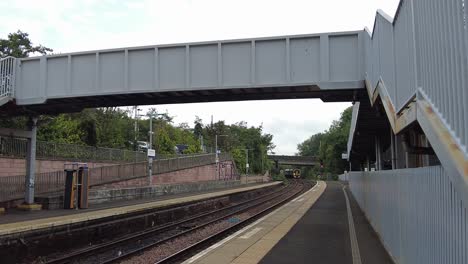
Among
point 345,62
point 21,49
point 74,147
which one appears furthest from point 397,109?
point 21,49

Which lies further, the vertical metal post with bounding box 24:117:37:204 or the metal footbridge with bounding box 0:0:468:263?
the vertical metal post with bounding box 24:117:37:204

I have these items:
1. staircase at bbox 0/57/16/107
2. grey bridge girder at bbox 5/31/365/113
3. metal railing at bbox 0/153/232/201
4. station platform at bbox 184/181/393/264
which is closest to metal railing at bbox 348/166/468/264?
station platform at bbox 184/181/393/264

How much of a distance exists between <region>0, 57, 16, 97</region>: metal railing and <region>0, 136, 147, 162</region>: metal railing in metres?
6.33

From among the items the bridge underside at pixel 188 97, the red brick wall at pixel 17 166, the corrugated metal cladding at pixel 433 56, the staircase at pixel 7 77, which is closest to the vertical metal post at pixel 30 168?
the bridge underside at pixel 188 97

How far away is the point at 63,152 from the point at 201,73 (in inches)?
672

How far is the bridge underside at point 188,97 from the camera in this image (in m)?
17.2

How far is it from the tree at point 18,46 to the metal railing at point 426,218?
35.1 meters

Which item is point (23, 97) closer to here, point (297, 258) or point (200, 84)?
point (200, 84)

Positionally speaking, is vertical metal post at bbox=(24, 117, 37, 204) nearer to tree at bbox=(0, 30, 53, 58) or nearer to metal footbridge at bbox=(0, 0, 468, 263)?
metal footbridge at bbox=(0, 0, 468, 263)

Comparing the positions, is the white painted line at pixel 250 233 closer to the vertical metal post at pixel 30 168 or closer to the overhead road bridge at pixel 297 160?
the vertical metal post at pixel 30 168

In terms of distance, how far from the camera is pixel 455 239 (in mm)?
4676

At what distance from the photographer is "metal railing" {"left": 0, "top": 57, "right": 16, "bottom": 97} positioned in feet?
63.2

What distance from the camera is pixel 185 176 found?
158 ft

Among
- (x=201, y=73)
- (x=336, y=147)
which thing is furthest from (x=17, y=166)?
(x=336, y=147)
